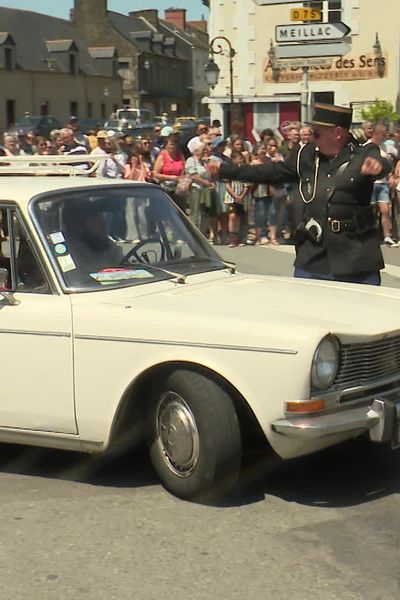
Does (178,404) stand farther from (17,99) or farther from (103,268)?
(17,99)

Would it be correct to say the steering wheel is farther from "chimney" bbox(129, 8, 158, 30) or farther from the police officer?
"chimney" bbox(129, 8, 158, 30)

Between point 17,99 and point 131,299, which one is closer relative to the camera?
point 131,299

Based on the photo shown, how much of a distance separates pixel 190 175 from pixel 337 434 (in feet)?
34.0

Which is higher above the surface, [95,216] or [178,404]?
[95,216]

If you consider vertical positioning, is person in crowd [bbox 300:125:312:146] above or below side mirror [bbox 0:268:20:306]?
above

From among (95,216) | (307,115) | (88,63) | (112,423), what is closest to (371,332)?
(112,423)

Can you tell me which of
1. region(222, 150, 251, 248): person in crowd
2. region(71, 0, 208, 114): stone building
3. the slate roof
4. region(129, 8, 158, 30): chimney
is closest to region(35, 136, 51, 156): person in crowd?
region(222, 150, 251, 248): person in crowd

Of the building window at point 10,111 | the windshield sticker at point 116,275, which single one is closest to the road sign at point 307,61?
the windshield sticker at point 116,275

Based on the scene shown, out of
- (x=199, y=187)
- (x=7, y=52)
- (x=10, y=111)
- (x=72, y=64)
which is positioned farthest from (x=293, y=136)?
(x=72, y=64)

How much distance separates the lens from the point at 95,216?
5562 mm

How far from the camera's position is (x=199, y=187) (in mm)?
14727

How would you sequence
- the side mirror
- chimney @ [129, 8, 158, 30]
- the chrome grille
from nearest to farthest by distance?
the chrome grille, the side mirror, chimney @ [129, 8, 158, 30]

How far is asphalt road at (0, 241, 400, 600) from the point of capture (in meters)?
3.97

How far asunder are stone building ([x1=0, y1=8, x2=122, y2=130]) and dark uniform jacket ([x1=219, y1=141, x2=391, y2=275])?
6999 centimetres
